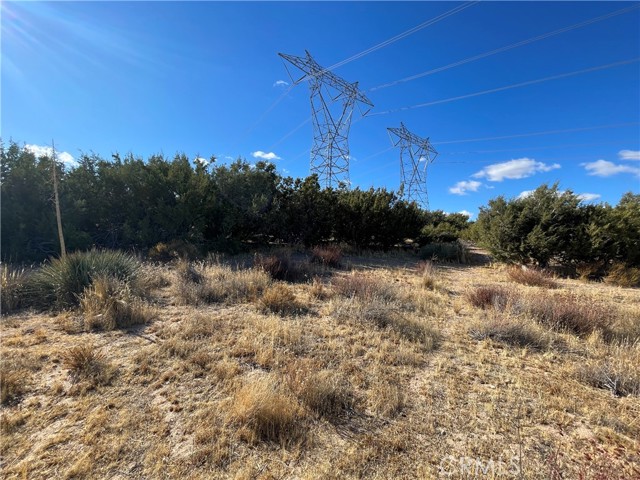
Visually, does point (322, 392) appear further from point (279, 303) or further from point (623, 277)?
point (623, 277)

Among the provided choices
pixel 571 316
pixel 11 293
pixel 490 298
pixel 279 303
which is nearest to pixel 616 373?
pixel 571 316

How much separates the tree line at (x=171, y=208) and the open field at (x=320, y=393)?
536 cm

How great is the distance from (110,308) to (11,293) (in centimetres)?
215

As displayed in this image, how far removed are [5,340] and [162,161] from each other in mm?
8506

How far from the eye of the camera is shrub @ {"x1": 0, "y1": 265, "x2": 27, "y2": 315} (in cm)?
451

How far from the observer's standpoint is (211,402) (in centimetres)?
252

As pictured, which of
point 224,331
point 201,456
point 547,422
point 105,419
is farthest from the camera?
point 224,331

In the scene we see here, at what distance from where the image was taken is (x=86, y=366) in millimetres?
2855

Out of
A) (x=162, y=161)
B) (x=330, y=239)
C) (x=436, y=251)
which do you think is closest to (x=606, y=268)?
(x=436, y=251)

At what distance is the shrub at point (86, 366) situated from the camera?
275 cm

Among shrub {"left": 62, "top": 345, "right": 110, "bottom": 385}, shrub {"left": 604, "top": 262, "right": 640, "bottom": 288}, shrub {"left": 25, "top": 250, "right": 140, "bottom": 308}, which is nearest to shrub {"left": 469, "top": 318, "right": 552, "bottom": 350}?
shrub {"left": 62, "top": 345, "right": 110, "bottom": 385}

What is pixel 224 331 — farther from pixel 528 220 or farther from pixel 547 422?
pixel 528 220

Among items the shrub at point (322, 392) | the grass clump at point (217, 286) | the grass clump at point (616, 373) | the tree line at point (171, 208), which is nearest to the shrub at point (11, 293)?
the grass clump at point (217, 286)

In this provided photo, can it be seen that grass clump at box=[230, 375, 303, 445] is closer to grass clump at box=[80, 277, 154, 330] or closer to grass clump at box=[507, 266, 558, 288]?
grass clump at box=[80, 277, 154, 330]
